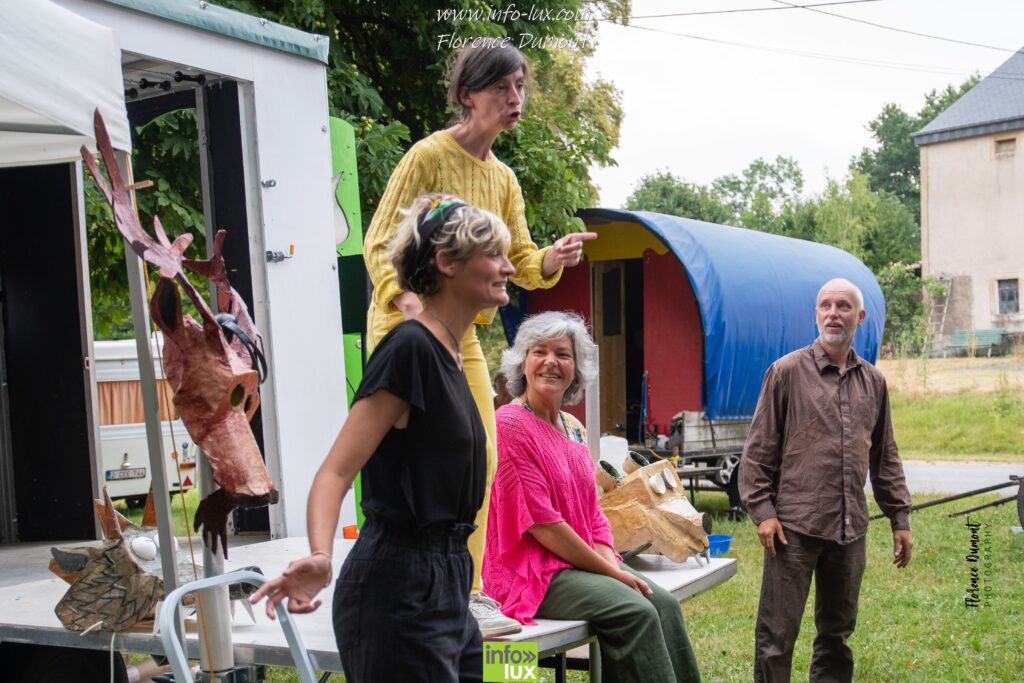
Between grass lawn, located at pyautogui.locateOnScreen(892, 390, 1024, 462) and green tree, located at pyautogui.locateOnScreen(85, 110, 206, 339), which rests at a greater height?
green tree, located at pyautogui.locateOnScreen(85, 110, 206, 339)

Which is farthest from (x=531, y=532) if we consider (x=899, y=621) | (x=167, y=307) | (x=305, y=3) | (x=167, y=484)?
(x=305, y=3)

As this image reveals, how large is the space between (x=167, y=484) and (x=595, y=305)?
10.3 m

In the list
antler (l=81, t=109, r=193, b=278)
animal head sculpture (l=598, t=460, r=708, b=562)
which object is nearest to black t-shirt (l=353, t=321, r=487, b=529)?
antler (l=81, t=109, r=193, b=278)

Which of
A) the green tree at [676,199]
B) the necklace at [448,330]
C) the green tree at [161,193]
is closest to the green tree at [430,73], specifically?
the green tree at [161,193]

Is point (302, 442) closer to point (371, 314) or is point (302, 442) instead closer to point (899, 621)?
point (371, 314)

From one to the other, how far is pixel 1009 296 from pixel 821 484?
35155 mm

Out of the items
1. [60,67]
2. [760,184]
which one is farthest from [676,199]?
[60,67]

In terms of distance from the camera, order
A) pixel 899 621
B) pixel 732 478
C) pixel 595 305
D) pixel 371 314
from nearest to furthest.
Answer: pixel 371 314 → pixel 899 621 → pixel 732 478 → pixel 595 305

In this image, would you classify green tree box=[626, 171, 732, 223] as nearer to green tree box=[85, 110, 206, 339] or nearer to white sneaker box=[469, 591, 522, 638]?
green tree box=[85, 110, 206, 339]

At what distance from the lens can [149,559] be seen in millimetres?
3100

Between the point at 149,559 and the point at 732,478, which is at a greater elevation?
the point at 149,559

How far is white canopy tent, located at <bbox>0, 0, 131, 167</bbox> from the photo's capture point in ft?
9.02

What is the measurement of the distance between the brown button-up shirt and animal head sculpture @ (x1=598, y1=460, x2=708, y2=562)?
1.29 feet

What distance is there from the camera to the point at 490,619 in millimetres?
2990
